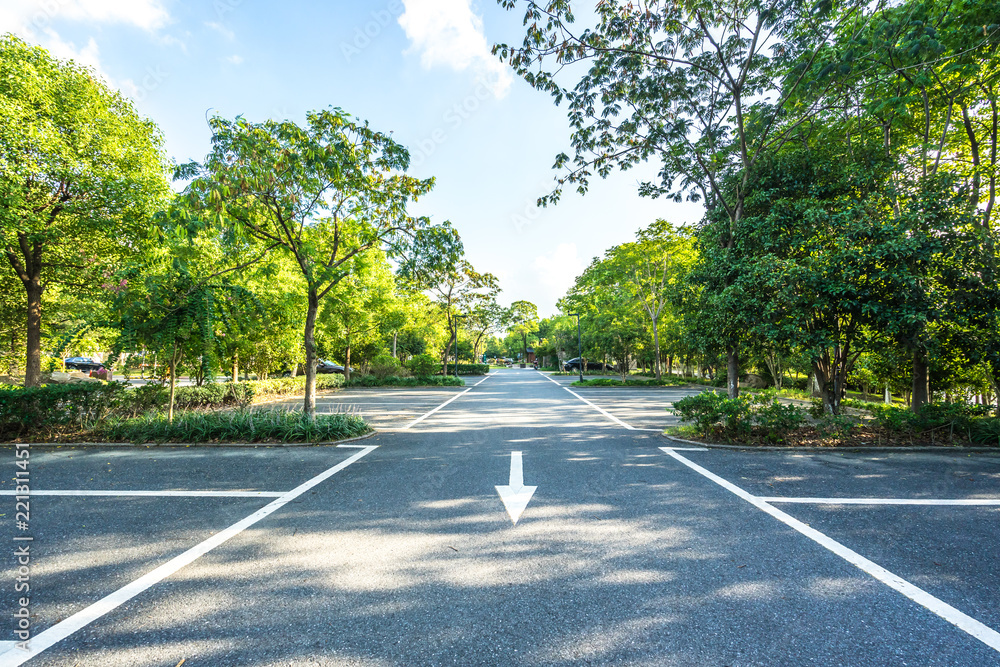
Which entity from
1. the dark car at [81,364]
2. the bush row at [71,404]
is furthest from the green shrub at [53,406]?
the dark car at [81,364]

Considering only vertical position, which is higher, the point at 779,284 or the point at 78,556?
the point at 779,284

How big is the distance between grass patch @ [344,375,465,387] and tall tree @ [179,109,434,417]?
55.8 feet

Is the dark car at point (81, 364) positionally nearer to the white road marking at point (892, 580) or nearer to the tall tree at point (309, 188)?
the tall tree at point (309, 188)

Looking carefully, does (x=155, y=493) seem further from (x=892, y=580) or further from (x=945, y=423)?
(x=945, y=423)

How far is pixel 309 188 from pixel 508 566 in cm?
825

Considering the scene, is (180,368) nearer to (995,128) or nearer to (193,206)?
(193,206)

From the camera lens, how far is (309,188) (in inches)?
323

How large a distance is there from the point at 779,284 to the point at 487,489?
6.61 meters

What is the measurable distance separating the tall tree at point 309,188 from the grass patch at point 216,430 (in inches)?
25.6

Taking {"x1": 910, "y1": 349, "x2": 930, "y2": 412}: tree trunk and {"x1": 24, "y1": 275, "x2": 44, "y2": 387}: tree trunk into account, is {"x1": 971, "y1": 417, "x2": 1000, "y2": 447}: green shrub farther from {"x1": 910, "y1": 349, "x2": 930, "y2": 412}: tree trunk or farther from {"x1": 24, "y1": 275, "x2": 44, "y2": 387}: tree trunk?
{"x1": 24, "y1": 275, "x2": 44, "y2": 387}: tree trunk

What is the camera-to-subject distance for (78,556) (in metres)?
3.28

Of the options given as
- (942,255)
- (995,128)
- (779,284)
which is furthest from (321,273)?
(995,128)

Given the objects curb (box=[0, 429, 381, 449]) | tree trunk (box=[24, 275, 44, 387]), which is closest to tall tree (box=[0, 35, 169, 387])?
tree trunk (box=[24, 275, 44, 387])

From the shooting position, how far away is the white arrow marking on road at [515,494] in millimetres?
4297
